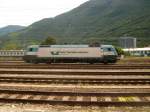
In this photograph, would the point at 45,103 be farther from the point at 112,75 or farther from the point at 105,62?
the point at 105,62

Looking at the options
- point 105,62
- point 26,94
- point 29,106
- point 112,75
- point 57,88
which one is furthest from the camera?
point 105,62

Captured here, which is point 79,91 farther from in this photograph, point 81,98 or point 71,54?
point 71,54

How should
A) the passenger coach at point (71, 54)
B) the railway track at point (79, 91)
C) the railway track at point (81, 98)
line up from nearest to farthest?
the railway track at point (81, 98), the railway track at point (79, 91), the passenger coach at point (71, 54)

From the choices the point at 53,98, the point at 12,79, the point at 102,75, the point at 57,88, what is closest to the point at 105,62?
the point at 102,75

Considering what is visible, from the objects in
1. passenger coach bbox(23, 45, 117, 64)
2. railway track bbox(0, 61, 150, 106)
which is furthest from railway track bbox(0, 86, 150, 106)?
passenger coach bbox(23, 45, 117, 64)

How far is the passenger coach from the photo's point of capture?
4391 cm

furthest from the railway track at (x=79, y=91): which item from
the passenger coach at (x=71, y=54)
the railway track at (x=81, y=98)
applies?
the passenger coach at (x=71, y=54)

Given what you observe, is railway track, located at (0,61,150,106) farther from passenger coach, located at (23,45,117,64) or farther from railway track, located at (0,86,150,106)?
passenger coach, located at (23,45,117,64)

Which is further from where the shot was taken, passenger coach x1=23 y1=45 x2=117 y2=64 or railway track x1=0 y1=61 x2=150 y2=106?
passenger coach x1=23 y1=45 x2=117 y2=64

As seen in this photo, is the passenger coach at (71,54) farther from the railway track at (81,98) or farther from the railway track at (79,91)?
the railway track at (81,98)

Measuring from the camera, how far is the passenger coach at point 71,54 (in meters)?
43.9

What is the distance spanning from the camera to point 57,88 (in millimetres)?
18297

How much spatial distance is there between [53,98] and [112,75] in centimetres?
967

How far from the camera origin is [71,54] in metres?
45.1
